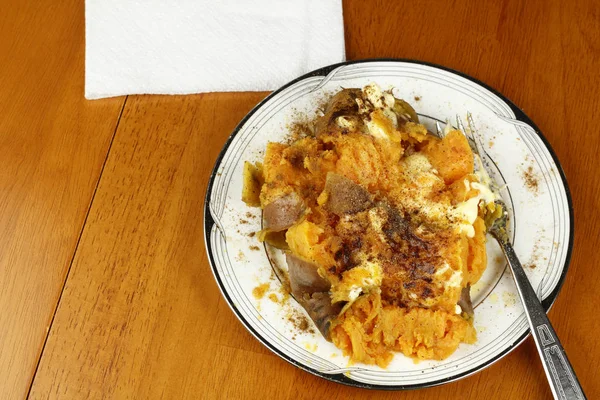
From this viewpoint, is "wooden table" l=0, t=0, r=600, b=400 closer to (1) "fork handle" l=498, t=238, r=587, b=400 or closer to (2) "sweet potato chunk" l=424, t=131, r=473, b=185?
(1) "fork handle" l=498, t=238, r=587, b=400

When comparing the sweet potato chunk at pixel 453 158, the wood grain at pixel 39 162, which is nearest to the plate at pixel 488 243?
the sweet potato chunk at pixel 453 158

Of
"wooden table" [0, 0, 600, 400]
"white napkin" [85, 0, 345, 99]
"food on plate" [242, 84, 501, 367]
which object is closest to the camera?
"food on plate" [242, 84, 501, 367]

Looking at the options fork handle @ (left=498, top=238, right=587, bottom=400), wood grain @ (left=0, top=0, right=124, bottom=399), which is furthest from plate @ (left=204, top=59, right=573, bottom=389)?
wood grain @ (left=0, top=0, right=124, bottom=399)

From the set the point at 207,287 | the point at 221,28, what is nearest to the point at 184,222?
the point at 207,287

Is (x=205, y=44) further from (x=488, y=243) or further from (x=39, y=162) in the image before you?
(x=488, y=243)

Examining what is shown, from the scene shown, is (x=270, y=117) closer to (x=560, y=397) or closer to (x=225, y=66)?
(x=225, y=66)

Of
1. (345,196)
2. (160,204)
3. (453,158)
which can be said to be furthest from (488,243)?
(160,204)
